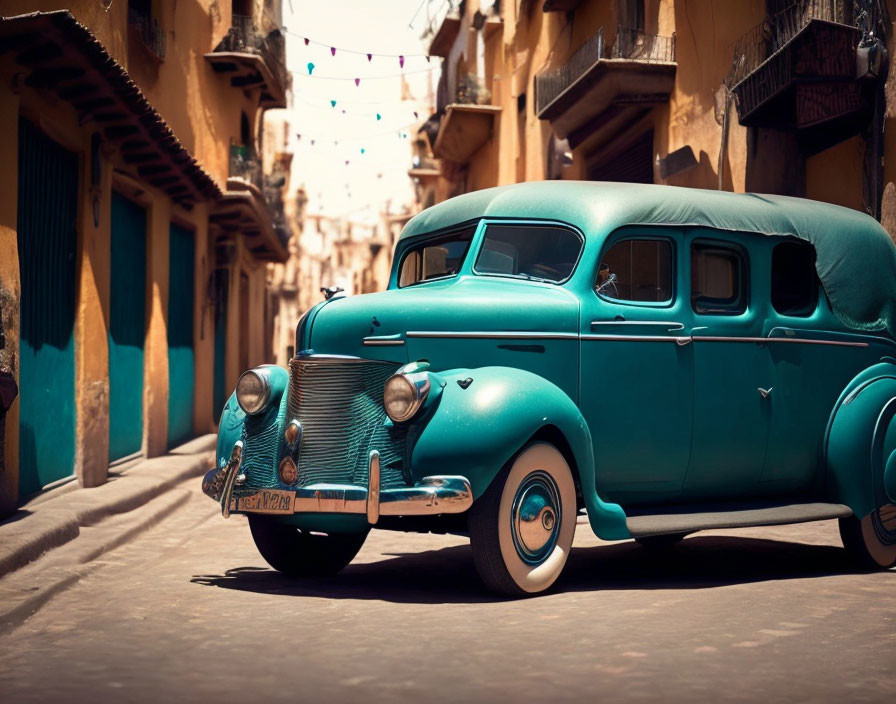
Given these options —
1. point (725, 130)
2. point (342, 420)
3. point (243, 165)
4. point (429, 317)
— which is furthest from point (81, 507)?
point (243, 165)

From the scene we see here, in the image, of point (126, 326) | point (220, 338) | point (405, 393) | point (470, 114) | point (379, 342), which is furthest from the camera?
point (470, 114)

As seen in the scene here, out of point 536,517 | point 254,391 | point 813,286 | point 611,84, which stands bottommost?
point 536,517

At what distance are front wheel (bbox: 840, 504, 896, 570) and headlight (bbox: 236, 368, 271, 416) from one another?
3505mm

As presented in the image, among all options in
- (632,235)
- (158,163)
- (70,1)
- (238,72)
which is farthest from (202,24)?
(632,235)

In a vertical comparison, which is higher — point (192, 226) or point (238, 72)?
point (238, 72)

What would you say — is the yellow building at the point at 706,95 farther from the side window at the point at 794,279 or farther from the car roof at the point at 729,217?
the side window at the point at 794,279

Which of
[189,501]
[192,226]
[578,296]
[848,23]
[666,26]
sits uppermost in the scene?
[666,26]

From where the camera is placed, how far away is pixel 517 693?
431 centimetres

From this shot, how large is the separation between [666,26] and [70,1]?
841 cm

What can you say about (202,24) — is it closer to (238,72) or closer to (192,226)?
(238,72)

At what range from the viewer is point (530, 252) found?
7215 millimetres

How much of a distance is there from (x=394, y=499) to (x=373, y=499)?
112 mm

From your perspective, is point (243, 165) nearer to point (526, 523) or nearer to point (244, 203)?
point (244, 203)

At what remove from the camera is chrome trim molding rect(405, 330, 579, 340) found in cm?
657
